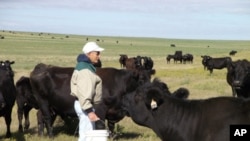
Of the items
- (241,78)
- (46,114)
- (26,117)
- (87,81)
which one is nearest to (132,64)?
(241,78)

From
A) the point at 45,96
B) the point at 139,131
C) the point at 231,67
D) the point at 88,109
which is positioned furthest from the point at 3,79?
the point at 231,67

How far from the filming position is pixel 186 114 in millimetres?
6586

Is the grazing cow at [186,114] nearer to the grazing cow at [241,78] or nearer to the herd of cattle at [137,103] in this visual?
the herd of cattle at [137,103]

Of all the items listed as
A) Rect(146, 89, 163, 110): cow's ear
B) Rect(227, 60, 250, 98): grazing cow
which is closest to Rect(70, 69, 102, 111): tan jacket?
Rect(146, 89, 163, 110): cow's ear

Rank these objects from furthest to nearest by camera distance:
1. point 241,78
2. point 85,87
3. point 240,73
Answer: point 240,73 < point 241,78 < point 85,87

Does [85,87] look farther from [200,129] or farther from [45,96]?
[45,96]

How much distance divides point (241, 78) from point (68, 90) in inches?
300

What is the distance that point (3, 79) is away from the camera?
1173 cm

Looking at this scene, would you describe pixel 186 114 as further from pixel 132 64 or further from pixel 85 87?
pixel 132 64

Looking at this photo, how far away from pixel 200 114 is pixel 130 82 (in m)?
5.03

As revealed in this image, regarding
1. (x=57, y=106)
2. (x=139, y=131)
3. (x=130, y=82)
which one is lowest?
(x=139, y=131)

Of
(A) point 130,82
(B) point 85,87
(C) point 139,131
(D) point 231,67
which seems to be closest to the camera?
(B) point 85,87

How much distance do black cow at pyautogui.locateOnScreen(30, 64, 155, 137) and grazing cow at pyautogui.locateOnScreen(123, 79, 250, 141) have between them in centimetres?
400

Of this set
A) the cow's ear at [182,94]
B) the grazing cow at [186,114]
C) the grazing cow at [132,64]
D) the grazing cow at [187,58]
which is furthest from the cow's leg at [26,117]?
the grazing cow at [187,58]
